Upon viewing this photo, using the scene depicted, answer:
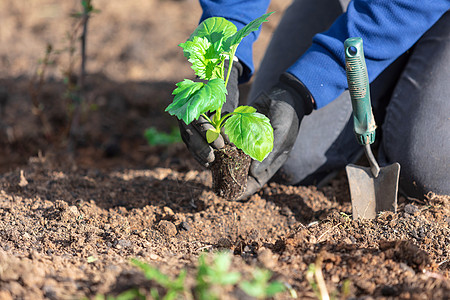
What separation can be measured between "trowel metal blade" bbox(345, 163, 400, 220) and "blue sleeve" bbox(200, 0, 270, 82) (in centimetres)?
72

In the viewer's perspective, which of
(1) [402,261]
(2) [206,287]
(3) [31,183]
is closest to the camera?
(2) [206,287]

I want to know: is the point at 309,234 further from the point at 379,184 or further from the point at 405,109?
the point at 405,109

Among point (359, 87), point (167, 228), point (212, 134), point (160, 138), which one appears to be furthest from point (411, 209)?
point (160, 138)

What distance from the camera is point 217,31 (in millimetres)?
1539

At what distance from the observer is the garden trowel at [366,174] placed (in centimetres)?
159

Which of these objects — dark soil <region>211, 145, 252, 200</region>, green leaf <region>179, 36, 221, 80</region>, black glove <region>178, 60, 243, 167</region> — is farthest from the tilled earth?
green leaf <region>179, 36, 221, 80</region>

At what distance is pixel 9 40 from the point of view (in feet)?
12.9

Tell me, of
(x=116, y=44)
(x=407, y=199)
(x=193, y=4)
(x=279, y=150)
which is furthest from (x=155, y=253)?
(x=193, y=4)

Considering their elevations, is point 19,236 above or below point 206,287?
below

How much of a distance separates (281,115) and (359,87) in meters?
0.37

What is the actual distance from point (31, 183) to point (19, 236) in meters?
0.52

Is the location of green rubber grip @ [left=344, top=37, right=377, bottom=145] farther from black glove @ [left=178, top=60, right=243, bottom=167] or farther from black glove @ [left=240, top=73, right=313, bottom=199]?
black glove @ [left=178, top=60, right=243, bottom=167]

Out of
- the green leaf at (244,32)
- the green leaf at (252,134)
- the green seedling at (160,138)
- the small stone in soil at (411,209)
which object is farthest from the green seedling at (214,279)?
the green seedling at (160,138)

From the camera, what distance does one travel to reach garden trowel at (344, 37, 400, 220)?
1589 millimetres
